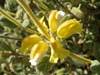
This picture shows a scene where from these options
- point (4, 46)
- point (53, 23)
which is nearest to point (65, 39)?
point (4, 46)

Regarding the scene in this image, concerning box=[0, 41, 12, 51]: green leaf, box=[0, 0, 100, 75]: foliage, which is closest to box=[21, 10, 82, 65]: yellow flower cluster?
box=[0, 0, 100, 75]: foliage

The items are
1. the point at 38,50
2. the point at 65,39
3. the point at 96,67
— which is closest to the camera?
the point at 38,50

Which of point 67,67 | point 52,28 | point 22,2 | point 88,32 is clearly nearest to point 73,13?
point 88,32

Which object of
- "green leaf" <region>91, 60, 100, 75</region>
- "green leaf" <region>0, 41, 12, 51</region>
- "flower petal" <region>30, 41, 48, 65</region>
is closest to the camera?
"flower petal" <region>30, 41, 48, 65</region>

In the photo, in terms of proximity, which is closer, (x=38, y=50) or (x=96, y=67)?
(x=38, y=50)

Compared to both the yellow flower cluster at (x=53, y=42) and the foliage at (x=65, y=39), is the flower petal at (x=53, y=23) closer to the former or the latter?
the yellow flower cluster at (x=53, y=42)

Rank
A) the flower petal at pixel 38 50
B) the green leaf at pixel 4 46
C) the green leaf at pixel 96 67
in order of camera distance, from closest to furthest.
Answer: the flower petal at pixel 38 50
the green leaf at pixel 96 67
the green leaf at pixel 4 46

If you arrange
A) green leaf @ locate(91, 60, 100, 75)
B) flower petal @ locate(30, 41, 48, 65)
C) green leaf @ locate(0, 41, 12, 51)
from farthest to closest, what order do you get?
green leaf @ locate(0, 41, 12, 51) < green leaf @ locate(91, 60, 100, 75) < flower petal @ locate(30, 41, 48, 65)

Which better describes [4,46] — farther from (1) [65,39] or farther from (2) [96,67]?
(2) [96,67]

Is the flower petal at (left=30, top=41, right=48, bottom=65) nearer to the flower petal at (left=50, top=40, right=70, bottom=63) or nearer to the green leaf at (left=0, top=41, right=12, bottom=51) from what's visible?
the flower petal at (left=50, top=40, right=70, bottom=63)

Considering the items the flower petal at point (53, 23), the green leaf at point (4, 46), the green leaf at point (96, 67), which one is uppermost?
the green leaf at point (4, 46)

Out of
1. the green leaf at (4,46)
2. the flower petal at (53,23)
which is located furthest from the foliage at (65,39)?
the flower petal at (53,23)
